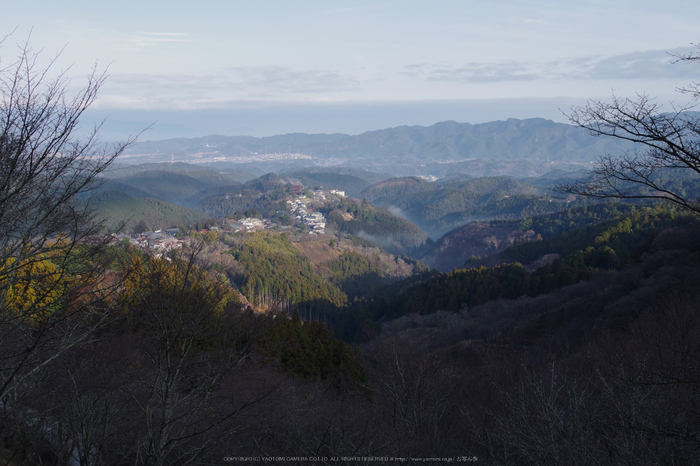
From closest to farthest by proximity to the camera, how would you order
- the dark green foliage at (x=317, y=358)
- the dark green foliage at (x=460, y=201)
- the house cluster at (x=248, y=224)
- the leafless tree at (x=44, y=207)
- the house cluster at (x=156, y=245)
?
1. the leafless tree at (x=44, y=207)
2. the house cluster at (x=156, y=245)
3. the dark green foliage at (x=317, y=358)
4. the house cluster at (x=248, y=224)
5. the dark green foliage at (x=460, y=201)

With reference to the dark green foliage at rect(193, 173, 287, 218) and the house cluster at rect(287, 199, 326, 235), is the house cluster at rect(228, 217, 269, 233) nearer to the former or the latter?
the house cluster at rect(287, 199, 326, 235)

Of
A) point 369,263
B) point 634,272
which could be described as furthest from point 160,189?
point 634,272

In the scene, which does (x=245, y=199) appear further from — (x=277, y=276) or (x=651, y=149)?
(x=651, y=149)

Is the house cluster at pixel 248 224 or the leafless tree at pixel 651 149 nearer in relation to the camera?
the leafless tree at pixel 651 149

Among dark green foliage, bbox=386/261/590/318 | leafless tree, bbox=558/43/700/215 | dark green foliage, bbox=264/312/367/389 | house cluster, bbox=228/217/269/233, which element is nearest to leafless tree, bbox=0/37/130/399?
leafless tree, bbox=558/43/700/215

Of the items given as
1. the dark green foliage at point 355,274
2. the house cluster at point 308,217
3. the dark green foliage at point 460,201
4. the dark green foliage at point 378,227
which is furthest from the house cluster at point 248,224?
the dark green foliage at point 460,201

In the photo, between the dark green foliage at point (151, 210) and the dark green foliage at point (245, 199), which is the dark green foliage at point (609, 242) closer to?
the dark green foliage at point (245, 199)

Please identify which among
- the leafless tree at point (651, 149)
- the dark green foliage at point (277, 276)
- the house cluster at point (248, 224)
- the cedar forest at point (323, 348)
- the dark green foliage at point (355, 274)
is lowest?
the dark green foliage at point (355, 274)

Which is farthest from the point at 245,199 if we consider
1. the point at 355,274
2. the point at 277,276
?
the point at 277,276

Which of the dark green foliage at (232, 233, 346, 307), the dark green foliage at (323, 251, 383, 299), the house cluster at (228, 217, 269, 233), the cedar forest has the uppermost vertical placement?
the cedar forest
